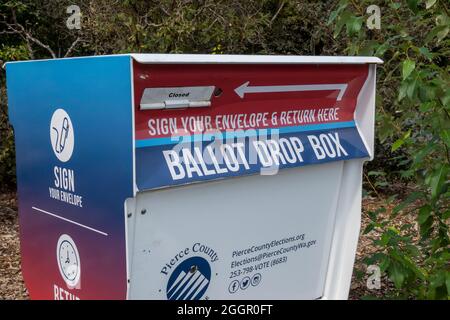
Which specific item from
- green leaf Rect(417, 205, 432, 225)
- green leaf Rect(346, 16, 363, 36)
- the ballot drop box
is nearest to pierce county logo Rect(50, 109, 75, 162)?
the ballot drop box

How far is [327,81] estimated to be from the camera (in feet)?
8.14

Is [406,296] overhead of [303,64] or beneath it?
beneath

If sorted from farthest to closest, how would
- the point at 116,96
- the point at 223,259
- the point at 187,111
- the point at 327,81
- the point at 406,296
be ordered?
1. the point at 406,296
2. the point at 327,81
3. the point at 223,259
4. the point at 187,111
5. the point at 116,96

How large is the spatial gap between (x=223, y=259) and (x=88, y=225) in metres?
0.58

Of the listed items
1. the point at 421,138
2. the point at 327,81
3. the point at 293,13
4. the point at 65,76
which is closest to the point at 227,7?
the point at 293,13

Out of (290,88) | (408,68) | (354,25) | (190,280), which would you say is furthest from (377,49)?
(190,280)

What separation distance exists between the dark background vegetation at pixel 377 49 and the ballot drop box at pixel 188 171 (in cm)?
27

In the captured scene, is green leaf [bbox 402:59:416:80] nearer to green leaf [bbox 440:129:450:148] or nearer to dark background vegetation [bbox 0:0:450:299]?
dark background vegetation [bbox 0:0:450:299]

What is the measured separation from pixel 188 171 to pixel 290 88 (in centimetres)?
64

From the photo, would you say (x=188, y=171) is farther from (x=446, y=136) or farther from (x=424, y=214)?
(x=424, y=214)

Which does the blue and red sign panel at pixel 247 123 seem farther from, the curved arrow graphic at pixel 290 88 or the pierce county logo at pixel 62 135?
the pierce county logo at pixel 62 135

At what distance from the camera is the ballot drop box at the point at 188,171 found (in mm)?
1930

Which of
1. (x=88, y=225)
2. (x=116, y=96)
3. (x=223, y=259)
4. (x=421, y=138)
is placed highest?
(x=116, y=96)

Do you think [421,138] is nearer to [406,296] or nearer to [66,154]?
[406,296]
